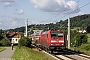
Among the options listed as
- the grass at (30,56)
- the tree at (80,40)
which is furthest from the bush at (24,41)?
the grass at (30,56)

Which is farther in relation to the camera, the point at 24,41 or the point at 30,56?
the point at 24,41

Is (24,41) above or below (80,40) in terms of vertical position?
below

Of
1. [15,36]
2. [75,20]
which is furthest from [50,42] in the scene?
[75,20]

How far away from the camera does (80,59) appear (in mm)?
23797

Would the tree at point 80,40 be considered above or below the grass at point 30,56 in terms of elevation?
above

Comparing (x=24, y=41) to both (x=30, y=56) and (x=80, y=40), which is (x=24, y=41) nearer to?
(x=80, y=40)

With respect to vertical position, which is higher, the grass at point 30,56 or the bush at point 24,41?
the bush at point 24,41

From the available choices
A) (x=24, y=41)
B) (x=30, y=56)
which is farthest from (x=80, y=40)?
(x=30, y=56)

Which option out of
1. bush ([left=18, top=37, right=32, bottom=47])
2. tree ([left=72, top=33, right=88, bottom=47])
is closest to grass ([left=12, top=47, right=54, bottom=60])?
bush ([left=18, top=37, right=32, bottom=47])

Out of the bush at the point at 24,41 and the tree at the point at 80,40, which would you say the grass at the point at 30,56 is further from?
the tree at the point at 80,40

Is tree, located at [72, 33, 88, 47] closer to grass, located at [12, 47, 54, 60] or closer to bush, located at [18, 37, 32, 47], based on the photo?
bush, located at [18, 37, 32, 47]

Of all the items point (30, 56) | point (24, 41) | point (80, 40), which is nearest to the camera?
point (30, 56)

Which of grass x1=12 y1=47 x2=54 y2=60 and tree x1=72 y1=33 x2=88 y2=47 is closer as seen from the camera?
grass x1=12 y1=47 x2=54 y2=60

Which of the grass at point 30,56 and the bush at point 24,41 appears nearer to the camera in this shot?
A: the grass at point 30,56
